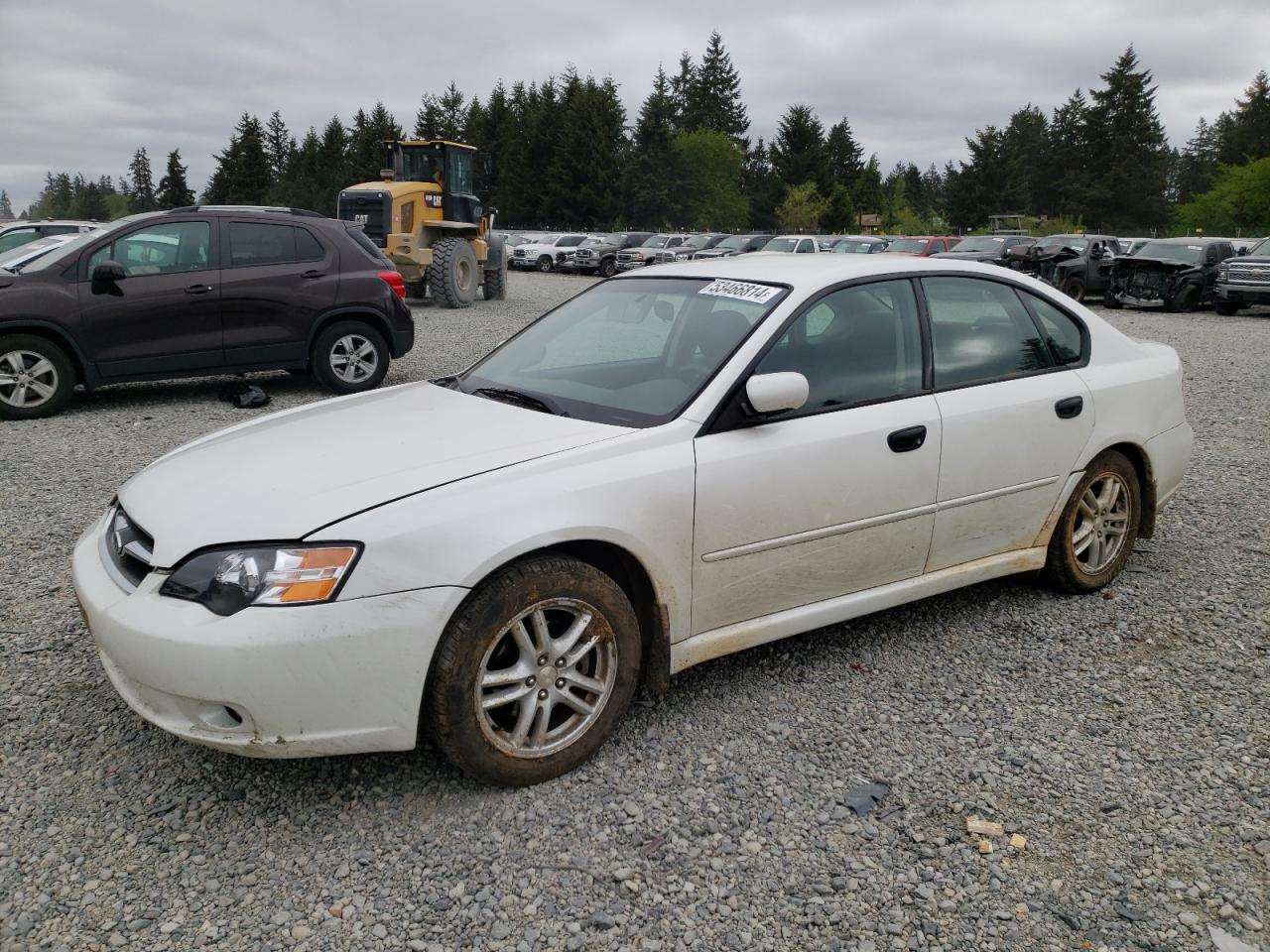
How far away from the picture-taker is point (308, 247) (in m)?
9.67

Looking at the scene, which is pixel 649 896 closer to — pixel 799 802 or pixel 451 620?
pixel 799 802

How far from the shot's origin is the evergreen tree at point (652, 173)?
68250mm

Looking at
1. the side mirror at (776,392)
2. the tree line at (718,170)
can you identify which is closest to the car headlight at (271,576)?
the side mirror at (776,392)

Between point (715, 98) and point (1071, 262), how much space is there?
74691 millimetres

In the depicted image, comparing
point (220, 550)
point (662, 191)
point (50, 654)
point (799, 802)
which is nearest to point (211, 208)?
point (50, 654)

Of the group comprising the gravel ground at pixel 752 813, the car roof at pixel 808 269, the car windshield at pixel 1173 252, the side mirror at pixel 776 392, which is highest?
the car windshield at pixel 1173 252

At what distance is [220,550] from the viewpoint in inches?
110

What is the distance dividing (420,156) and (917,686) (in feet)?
58.5

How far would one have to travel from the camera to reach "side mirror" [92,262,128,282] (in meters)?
8.52

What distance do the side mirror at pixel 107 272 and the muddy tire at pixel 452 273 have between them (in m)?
10.6

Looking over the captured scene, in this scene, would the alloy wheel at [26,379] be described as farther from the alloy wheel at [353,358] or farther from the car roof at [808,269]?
the car roof at [808,269]

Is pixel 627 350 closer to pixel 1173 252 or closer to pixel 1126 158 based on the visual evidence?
pixel 1173 252

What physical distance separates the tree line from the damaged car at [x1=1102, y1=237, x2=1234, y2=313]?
4196 centimetres

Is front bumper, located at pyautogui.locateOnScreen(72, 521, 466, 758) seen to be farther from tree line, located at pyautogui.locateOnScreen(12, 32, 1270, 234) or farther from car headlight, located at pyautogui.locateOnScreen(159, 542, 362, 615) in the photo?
tree line, located at pyautogui.locateOnScreen(12, 32, 1270, 234)
